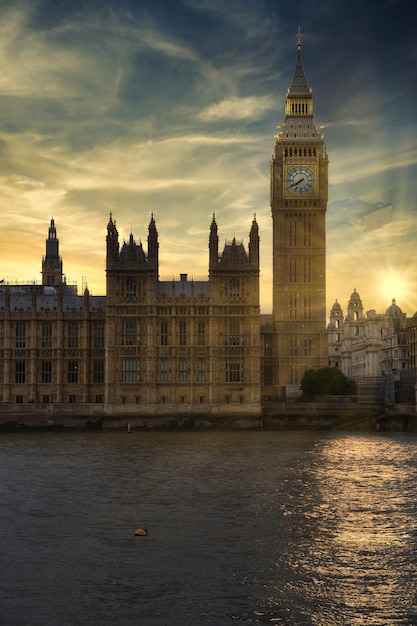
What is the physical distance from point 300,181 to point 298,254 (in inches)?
489

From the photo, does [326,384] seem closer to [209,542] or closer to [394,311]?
[394,311]

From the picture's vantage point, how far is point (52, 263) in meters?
182

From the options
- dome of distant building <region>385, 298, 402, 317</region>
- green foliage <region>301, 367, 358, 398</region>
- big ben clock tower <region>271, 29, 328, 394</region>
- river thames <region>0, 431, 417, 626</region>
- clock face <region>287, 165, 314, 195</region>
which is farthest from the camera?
dome of distant building <region>385, 298, 402, 317</region>

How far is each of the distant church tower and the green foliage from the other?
73.3m

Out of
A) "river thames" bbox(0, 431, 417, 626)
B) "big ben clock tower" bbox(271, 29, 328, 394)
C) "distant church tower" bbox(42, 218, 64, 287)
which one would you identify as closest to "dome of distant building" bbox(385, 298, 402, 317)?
"big ben clock tower" bbox(271, 29, 328, 394)

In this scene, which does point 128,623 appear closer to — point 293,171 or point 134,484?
point 134,484

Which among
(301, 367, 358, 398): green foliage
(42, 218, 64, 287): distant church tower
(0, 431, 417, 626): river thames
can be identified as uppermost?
(42, 218, 64, 287): distant church tower

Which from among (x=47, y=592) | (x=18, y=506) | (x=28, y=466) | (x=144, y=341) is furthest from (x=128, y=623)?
(x=144, y=341)

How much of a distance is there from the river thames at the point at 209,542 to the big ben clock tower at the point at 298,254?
68525 mm

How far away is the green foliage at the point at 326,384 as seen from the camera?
11769 cm

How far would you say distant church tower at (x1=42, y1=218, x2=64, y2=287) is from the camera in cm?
17870

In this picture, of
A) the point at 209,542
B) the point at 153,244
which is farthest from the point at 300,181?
the point at 209,542

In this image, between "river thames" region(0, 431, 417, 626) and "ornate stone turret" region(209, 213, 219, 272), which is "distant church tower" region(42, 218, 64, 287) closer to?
"ornate stone turret" region(209, 213, 219, 272)

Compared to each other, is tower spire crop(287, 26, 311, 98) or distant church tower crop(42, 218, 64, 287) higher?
tower spire crop(287, 26, 311, 98)
